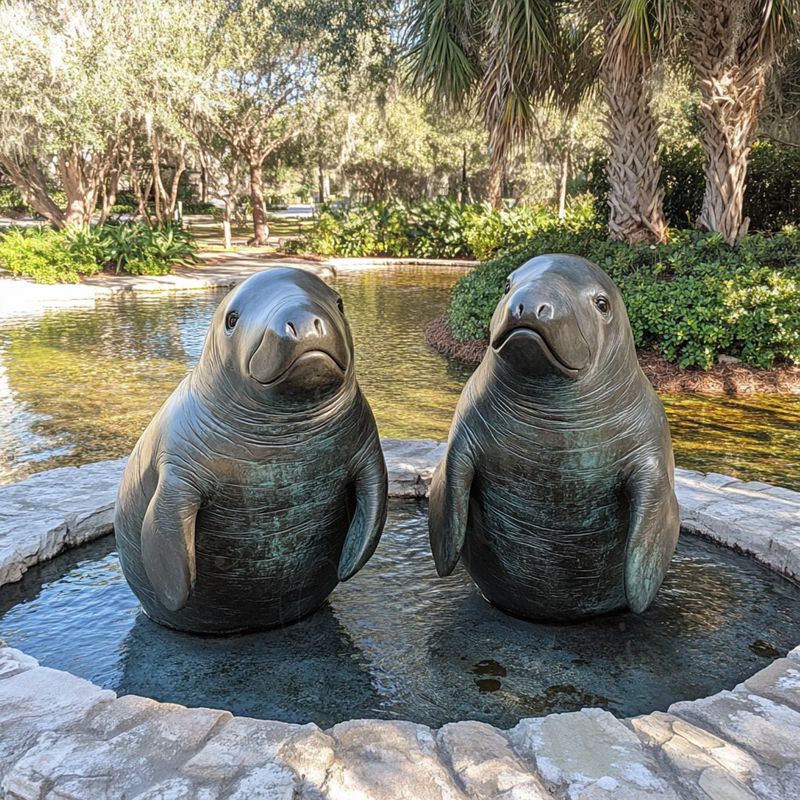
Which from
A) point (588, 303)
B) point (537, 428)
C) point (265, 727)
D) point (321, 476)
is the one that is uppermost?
point (588, 303)

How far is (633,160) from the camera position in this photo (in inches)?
452

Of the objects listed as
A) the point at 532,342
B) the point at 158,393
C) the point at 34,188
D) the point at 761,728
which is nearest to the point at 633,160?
Result: the point at 158,393

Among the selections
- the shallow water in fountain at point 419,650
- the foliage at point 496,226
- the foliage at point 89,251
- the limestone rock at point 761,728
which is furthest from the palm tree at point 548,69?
the foliage at point 496,226

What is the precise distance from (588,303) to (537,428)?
510 millimetres

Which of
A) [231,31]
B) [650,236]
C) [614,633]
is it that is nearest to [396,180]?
[231,31]

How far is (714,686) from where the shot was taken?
10.7ft

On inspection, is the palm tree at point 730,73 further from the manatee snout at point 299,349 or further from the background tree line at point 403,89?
the manatee snout at point 299,349

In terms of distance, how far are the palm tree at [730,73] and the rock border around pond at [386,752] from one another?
30.2 ft

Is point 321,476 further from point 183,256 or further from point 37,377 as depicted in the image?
point 183,256

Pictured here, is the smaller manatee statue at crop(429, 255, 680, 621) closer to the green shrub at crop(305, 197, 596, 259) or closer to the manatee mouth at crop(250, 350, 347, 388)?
the manatee mouth at crop(250, 350, 347, 388)

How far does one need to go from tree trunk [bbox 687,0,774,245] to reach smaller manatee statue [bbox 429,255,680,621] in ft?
28.2

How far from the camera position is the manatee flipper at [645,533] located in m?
3.04

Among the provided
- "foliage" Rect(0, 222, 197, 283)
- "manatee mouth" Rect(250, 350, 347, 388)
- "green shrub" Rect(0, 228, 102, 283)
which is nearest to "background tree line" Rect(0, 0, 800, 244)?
"foliage" Rect(0, 222, 197, 283)

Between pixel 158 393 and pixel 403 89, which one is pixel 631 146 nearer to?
pixel 158 393
